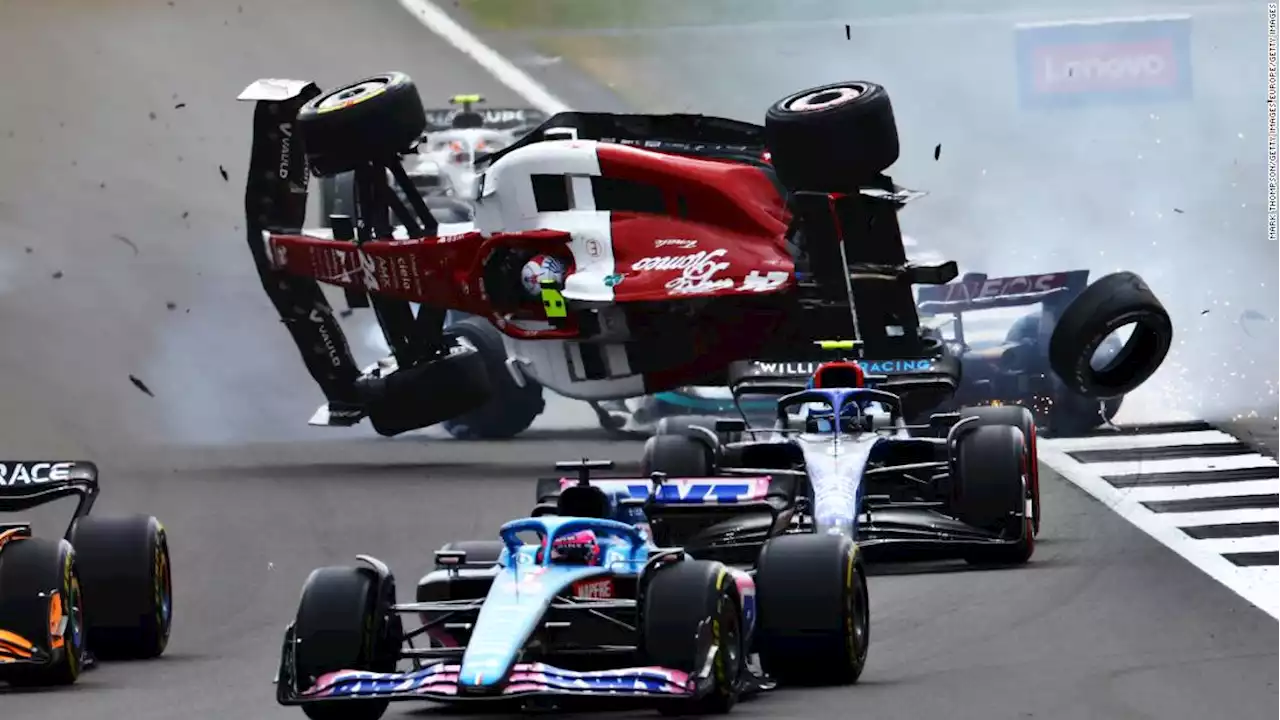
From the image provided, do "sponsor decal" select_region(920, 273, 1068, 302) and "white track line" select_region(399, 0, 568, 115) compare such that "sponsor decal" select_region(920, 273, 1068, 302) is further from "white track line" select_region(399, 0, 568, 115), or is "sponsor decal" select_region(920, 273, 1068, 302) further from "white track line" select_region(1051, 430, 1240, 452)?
"white track line" select_region(399, 0, 568, 115)

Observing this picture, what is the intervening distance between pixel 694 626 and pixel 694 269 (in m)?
10.3

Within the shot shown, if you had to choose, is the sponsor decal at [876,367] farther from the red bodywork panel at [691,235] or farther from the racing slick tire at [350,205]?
Answer: the racing slick tire at [350,205]

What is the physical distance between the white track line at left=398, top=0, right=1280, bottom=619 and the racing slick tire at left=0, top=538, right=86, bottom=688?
6.39 m

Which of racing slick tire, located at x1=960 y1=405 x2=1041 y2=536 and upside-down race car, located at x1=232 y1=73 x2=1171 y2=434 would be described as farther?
upside-down race car, located at x1=232 y1=73 x2=1171 y2=434

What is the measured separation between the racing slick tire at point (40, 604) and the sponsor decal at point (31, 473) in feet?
2.91

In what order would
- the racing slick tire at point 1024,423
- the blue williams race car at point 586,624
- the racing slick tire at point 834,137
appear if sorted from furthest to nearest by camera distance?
1. the racing slick tire at point 834,137
2. the racing slick tire at point 1024,423
3. the blue williams race car at point 586,624

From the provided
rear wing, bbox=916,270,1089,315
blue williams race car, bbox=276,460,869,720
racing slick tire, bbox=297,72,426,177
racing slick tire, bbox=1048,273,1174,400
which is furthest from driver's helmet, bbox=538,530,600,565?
rear wing, bbox=916,270,1089,315

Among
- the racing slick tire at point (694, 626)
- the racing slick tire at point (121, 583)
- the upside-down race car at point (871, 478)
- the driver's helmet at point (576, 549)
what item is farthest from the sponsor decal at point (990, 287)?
the racing slick tire at point (694, 626)

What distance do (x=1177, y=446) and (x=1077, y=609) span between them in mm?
7222

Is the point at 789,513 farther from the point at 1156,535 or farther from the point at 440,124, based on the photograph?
the point at 440,124

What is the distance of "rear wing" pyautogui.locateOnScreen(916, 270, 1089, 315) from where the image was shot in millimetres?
24188

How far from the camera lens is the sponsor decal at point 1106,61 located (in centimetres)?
2700

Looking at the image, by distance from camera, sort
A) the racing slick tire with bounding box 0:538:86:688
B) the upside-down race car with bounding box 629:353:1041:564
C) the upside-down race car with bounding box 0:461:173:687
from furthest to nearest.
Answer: the upside-down race car with bounding box 629:353:1041:564, the upside-down race car with bounding box 0:461:173:687, the racing slick tire with bounding box 0:538:86:688

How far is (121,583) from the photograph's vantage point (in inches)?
592
